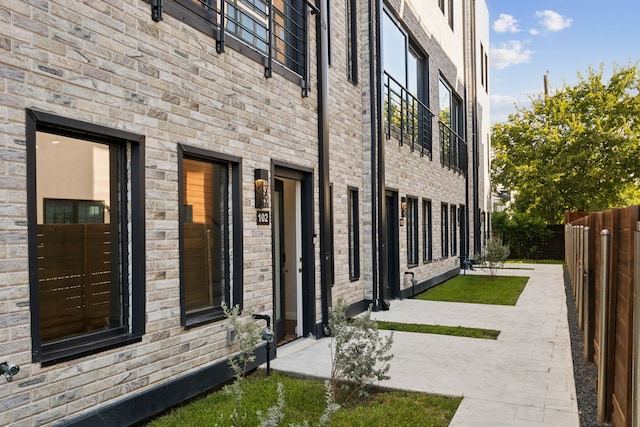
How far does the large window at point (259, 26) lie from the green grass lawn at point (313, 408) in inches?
128

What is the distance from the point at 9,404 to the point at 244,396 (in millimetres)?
1996

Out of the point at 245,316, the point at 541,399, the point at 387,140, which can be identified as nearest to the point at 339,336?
the point at 245,316

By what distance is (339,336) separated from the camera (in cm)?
461

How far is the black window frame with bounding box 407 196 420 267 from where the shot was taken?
1136cm

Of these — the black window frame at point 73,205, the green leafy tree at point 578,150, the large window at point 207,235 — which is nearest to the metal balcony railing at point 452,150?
the green leafy tree at point 578,150

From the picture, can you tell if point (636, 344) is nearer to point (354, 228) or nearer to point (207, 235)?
point (207, 235)

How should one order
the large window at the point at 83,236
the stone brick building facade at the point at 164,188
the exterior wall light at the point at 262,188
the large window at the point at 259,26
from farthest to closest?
the exterior wall light at the point at 262,188 < the large window at the point at 259,26 < the large window at the point at 83,236 < the stone brick building facade at the point at 164,188

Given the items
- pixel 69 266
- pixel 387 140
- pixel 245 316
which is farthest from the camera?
pixel 387 140

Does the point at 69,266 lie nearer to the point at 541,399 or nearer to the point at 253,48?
the point at 253,48

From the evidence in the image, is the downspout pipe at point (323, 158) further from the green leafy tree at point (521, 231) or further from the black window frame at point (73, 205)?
the green leafy tree at point (521, 231)

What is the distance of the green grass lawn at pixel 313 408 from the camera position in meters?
3.96

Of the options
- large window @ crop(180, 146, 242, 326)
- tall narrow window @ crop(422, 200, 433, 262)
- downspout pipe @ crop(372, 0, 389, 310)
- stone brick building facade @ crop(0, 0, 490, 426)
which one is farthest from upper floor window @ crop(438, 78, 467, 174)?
large window @ crop(180, 146, 242, 326)

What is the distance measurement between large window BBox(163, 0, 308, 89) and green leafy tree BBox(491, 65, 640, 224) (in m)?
19.4

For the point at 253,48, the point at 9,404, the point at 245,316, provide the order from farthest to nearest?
the point at 253,48, the point at 245,316, the point at 9,404
